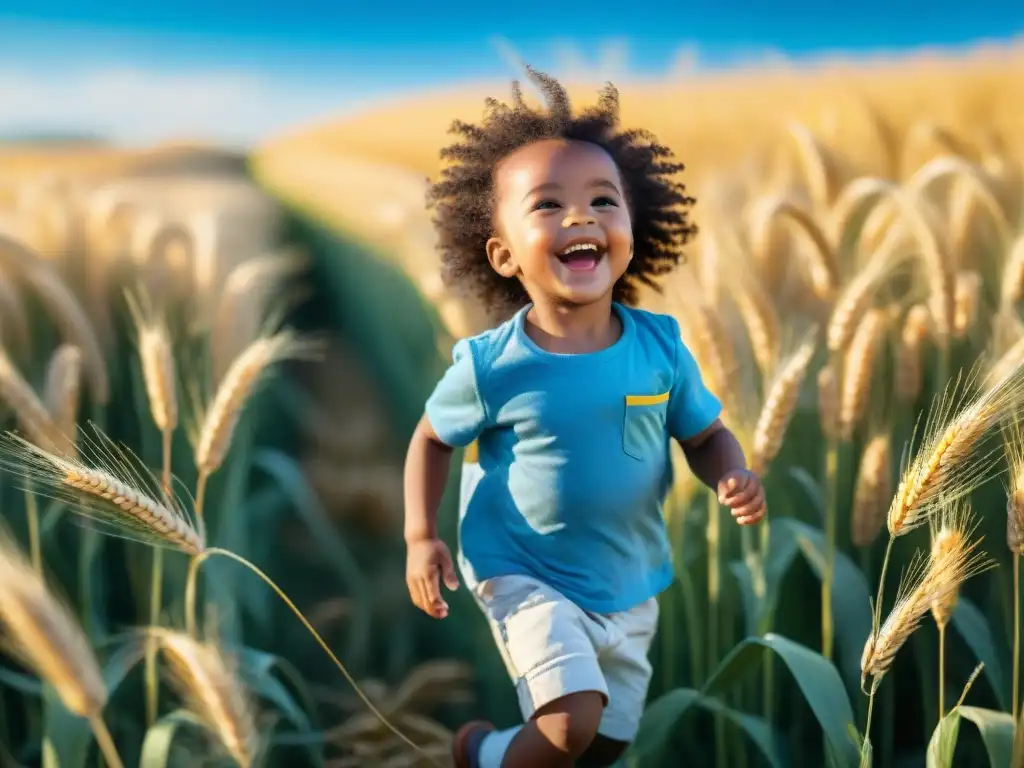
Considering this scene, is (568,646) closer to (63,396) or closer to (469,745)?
(469,745)

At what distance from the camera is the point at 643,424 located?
109 cm

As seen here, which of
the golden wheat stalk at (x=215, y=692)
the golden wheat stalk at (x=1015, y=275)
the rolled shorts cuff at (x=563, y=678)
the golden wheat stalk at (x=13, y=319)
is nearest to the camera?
the golden wheat stalk at (x=215, y=692)

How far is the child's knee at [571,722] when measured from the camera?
101 cm

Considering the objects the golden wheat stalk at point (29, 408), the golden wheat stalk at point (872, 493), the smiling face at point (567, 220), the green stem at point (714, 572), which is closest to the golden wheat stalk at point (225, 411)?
the golden wheat stalk at point (29, 408)

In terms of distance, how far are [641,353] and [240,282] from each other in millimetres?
652

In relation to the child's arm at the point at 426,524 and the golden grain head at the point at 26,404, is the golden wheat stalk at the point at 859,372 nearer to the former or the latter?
the child's arm at the point at 426,524

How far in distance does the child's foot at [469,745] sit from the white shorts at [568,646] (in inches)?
4.8

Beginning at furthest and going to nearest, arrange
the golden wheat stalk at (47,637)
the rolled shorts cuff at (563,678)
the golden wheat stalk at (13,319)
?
the golden wheat stalk at (13,319), the rolled shorts cuff at (563,678), the golden wheat stalk at (47,637)

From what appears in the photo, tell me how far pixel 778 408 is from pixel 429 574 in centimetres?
38

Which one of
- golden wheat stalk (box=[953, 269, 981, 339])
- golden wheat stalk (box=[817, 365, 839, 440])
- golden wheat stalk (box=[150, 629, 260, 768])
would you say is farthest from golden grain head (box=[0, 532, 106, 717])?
golden wheat stalk (box=[953, 269, 981, 339])

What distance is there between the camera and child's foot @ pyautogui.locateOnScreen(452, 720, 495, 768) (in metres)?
1.18

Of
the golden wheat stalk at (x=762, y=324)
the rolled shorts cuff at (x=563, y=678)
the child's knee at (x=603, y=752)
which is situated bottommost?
the child's knee at (x=603, y=752)

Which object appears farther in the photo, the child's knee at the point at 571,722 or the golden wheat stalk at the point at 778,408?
→ the golden wheat stalk at the point at 778,408

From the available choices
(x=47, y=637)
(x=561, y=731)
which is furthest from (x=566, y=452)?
(x=47, y=637)
